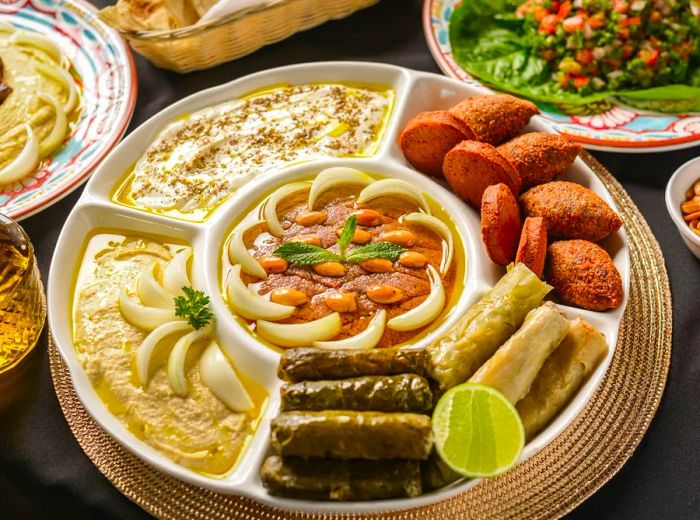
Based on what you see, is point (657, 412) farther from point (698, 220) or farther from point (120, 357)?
point (120, 357)

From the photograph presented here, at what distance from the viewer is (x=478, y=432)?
260cm

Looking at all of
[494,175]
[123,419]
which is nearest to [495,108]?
[494,175]

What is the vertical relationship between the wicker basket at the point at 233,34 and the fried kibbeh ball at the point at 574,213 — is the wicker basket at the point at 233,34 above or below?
above

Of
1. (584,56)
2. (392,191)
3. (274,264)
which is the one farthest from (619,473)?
(584,56)

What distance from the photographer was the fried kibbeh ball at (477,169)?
3.68m

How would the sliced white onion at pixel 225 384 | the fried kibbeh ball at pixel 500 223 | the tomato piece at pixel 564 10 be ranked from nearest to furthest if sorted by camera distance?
the sliced white onion at pixel 225 384, the fried kibbeh ball at pixel 500 223, the tomato piece at pixel 564 10

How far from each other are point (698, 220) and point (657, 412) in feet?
3.73

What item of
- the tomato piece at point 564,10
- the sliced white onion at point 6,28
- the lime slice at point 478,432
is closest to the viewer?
the lime slice at point 478,432

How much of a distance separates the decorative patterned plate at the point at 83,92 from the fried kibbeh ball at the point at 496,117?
222 centimetres

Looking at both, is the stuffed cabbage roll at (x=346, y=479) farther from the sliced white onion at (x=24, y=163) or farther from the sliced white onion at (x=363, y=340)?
the sliced white onion at (x=24, y=163)

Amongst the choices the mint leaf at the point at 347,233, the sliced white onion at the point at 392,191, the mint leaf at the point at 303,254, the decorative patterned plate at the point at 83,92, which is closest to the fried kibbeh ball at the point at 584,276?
the sliced white onion at the point at 392,191

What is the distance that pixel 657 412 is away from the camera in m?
3.38

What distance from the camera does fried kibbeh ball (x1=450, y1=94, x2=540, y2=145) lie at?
13.2 ft

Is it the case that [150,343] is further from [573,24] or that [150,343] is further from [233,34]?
[573,24]
